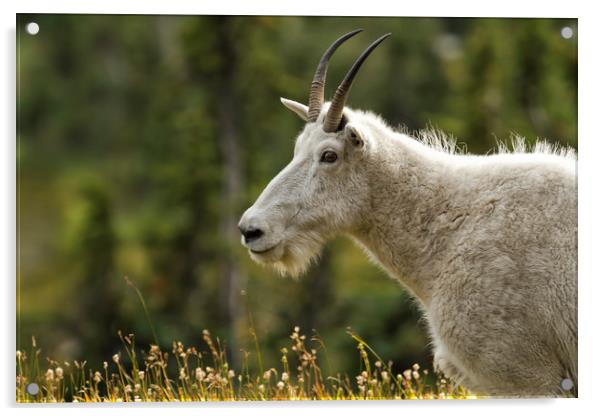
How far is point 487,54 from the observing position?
444 inches

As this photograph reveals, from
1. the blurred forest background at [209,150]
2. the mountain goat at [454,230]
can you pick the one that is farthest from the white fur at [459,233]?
the blurred forest background at [209,150]

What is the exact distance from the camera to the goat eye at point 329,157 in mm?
5781

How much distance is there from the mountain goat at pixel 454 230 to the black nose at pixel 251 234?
0.01 m

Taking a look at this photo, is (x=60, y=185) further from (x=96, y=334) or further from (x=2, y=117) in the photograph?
(x=2, y=117)

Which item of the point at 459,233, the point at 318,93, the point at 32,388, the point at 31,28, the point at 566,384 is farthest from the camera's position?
the point at 31,28

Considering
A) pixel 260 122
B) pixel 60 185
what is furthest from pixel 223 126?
pixel 60 185

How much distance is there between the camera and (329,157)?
19.0 feet

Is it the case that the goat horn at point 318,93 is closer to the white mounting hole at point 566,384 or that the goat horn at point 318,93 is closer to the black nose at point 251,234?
the black nose at point 251,234

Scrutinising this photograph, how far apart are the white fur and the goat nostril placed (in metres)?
0.03

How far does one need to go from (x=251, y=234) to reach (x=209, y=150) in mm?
9624

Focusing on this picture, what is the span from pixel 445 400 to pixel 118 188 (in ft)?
32.4

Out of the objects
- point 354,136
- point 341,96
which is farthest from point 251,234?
point 341,96

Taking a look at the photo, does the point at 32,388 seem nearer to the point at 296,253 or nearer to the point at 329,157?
the point at 296,253

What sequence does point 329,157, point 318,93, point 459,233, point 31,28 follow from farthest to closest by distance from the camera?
1. point 31,28
2. point 318,93
3. point 329,157
4. point 459,233
